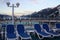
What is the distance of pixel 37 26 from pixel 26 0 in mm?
2506

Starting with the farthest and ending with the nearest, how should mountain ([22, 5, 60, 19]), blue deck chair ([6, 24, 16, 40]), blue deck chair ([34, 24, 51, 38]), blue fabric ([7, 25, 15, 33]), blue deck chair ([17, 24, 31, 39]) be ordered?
mountain ([22, 5, 60, 19]) → blue deck chair ([34, 24, 51, 38]) → blue fabric ([7, 25, 15, 33]) → blue deck chair ([17, 24, 31, 39]) → blue deck chair ([6, 24, 16, 40])

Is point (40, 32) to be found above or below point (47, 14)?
Result: below

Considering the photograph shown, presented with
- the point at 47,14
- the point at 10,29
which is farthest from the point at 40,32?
the point at 47,14

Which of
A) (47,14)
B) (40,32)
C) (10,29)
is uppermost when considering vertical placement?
(47,14)

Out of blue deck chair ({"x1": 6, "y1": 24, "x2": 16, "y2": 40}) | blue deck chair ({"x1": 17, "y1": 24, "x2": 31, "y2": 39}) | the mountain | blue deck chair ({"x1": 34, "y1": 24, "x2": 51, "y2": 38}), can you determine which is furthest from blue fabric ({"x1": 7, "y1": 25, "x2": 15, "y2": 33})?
the mountain

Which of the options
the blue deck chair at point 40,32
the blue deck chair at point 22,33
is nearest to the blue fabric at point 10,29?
the blue deck chair at point 22,33

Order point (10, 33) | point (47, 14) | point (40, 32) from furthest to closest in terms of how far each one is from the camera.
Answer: point (47, 14) → point (40, 32) → point (10, 33)

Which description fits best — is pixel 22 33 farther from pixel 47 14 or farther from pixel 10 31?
pixel 47 14

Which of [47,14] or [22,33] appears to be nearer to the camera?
[22,33]

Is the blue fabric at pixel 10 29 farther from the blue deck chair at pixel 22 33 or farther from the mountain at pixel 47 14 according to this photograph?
the mountain at pixel 47 14

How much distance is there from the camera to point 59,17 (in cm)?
1006

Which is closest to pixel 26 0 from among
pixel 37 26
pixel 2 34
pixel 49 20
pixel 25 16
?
pixel 25 16

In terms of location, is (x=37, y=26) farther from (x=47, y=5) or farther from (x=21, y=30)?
(x=47, y=5)

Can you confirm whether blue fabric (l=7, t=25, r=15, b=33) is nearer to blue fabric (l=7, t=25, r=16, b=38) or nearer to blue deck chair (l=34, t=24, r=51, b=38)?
blue fabric (l=7, t=25, r=16, b=38)
